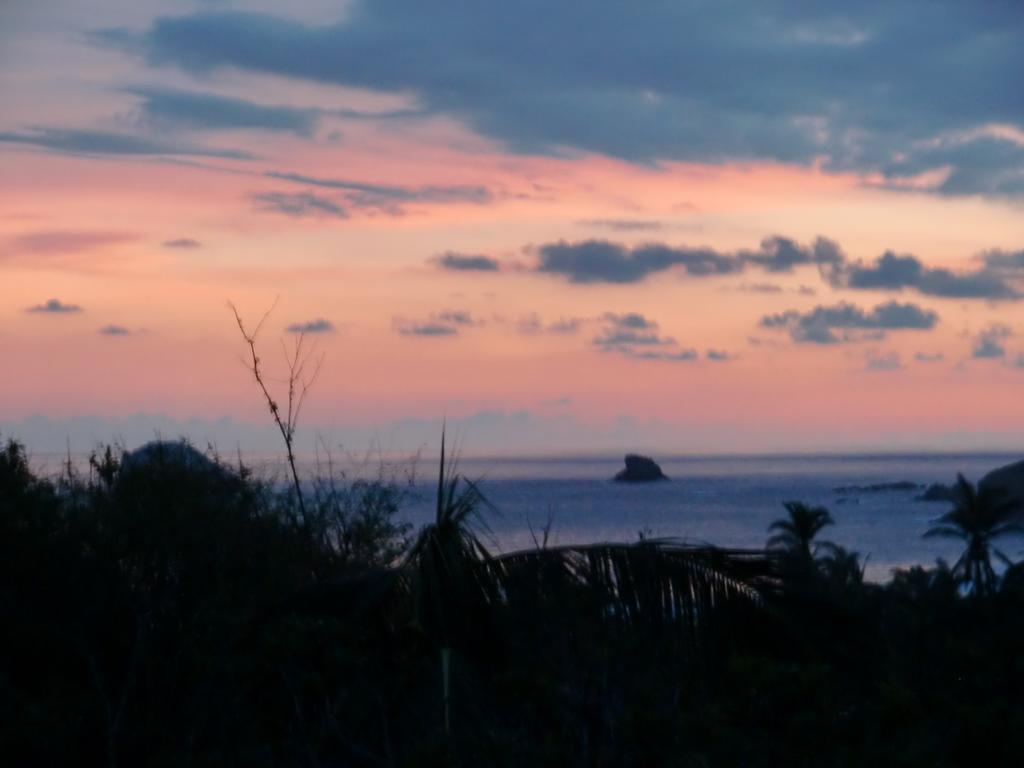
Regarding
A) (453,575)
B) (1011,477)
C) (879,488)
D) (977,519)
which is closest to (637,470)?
(879,488)

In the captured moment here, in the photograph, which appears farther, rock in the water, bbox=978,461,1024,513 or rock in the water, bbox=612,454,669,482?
rock in the water, bbox=612,454,669,482

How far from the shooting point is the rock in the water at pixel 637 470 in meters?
189

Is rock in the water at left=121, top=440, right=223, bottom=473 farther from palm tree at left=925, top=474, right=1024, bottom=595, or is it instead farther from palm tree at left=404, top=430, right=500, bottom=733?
palm tree at left=925, top=474, right=1024, bottom=595

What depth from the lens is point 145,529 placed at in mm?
13219

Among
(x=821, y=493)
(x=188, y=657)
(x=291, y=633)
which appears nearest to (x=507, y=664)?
(x=291, y=633)

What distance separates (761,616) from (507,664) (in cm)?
172

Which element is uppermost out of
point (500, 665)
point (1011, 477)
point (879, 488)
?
point (500, 665)

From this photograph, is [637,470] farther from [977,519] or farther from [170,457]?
[170,457]

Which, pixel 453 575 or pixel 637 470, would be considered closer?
pixel 453 575

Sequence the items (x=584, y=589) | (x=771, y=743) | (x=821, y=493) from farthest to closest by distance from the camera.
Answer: (x=821, y=493), (x=584, y=589), (x=771, y=743)

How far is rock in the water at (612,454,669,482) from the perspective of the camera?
189 m

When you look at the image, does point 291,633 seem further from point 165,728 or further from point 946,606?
point 946,606

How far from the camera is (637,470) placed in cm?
18962

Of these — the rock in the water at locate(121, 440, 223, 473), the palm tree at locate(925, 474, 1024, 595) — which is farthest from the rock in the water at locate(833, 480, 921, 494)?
the rock in the water at locate(121, 440, 223, 473)
